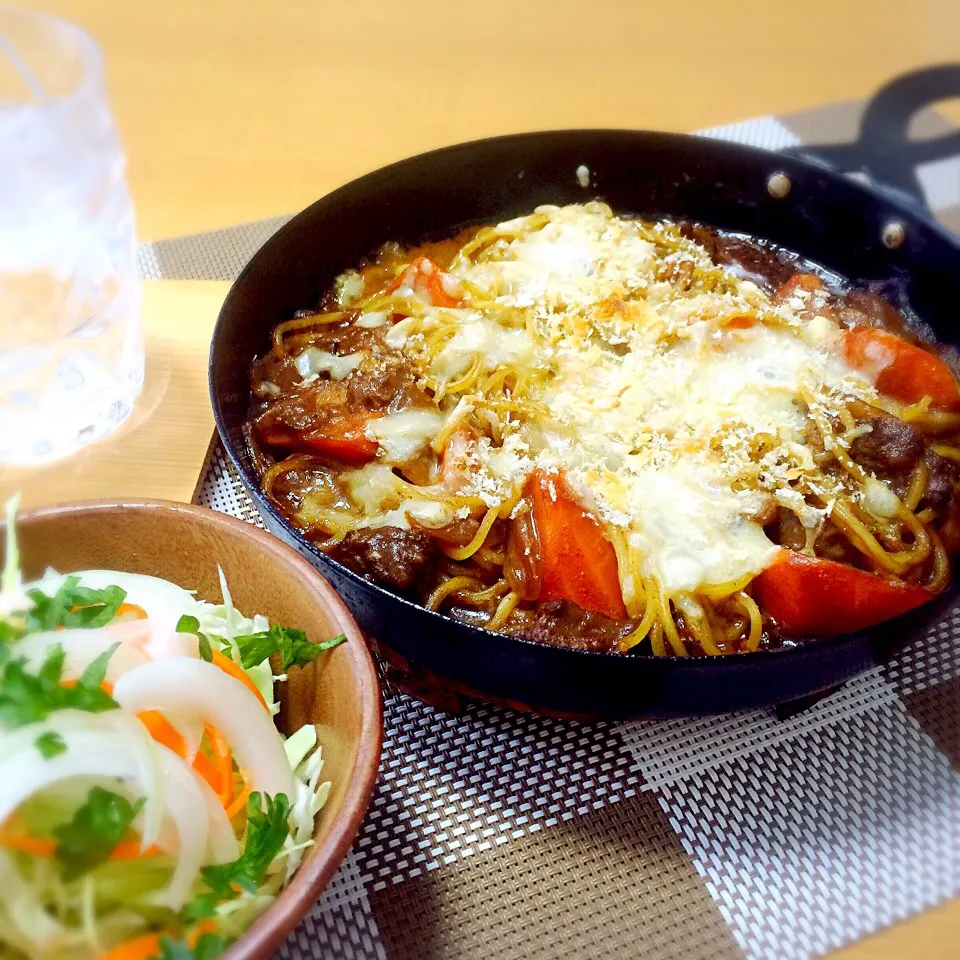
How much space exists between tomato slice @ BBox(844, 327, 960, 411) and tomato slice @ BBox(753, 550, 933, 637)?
0.43 metres

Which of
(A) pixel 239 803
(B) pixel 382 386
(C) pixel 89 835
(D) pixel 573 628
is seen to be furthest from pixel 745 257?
(C) pixel 89 835

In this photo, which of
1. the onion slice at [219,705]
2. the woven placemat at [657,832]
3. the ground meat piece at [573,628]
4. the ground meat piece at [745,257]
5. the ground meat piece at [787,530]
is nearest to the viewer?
the onion slice at [219,705]

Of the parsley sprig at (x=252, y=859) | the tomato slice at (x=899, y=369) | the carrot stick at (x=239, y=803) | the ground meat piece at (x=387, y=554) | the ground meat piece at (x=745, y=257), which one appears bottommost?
the ground meat piece at (x=387, y=554)

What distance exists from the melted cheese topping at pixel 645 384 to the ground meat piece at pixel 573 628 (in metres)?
0.10

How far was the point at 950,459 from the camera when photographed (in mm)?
1524

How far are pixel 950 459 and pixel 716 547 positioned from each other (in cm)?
53

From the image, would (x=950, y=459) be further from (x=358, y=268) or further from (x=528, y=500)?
(x=358, y=268)

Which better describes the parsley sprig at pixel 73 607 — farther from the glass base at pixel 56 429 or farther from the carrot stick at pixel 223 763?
the glass base at pixel 56 429

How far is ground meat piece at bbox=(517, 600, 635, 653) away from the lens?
1.22 m

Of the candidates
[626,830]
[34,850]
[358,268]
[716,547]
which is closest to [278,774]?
[34,850]

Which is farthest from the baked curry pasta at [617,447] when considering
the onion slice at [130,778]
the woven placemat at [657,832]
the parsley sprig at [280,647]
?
the onion slice at [130,778]

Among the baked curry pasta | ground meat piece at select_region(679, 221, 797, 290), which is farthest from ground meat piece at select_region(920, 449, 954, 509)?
ground meat piece at select_region(679, 221, 797, 290)

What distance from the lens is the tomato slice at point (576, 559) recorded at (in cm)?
129

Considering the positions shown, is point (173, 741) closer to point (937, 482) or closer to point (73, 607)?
point (73, 607)
